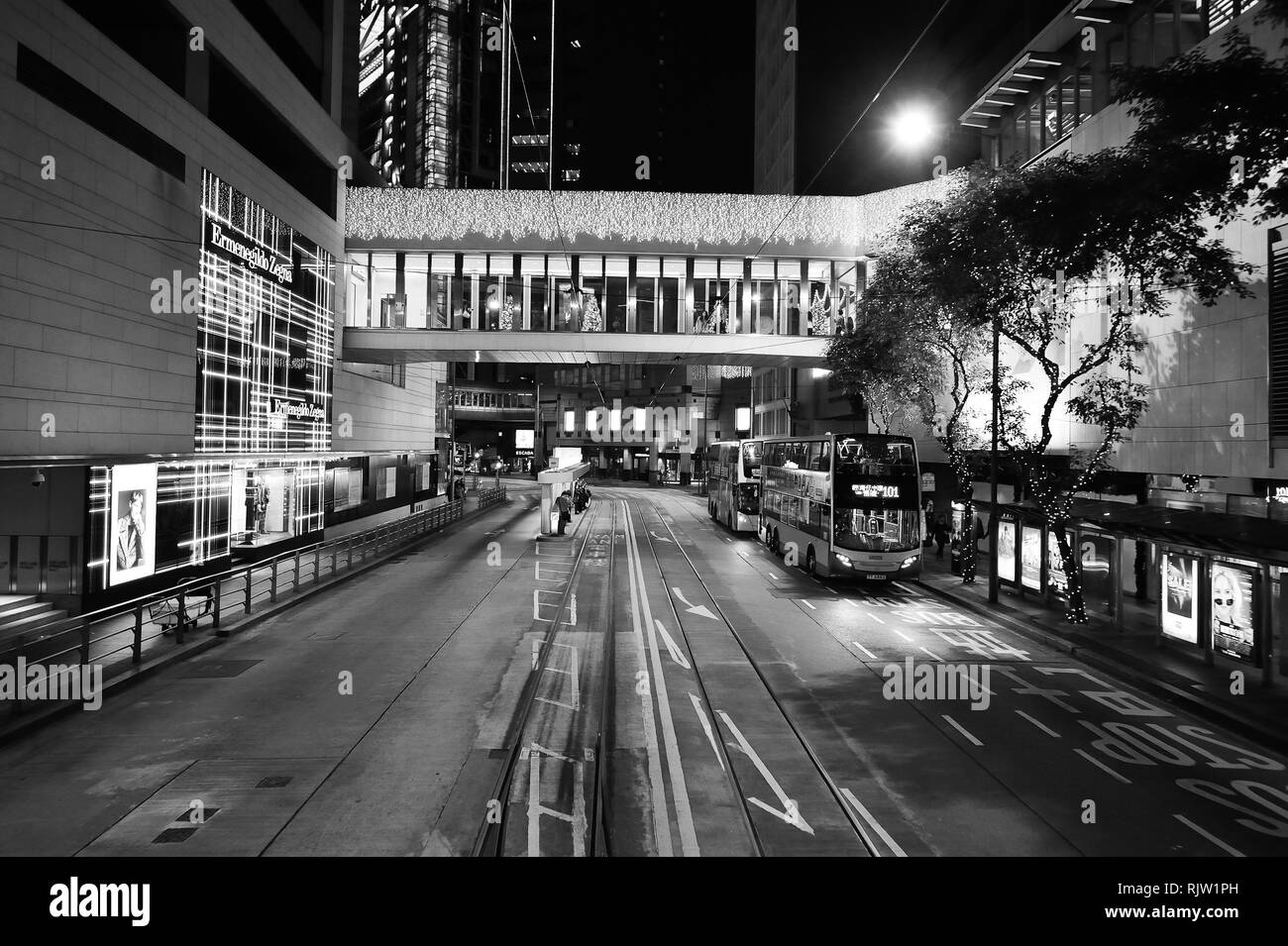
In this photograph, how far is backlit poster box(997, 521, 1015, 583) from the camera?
1875 centimetres

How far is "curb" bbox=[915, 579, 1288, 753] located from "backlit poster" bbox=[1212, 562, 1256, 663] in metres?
1.35

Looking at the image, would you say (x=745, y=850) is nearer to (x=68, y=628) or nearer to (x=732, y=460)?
(x=68, y=628)

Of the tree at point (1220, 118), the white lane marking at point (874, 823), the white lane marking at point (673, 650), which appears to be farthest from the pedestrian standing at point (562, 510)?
the white lane marking at point (874, 823)

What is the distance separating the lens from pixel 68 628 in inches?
382

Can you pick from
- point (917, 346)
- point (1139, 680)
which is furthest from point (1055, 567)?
point (917, 346)

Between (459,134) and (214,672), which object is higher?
(459,134)

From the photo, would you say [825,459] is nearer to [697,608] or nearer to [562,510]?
[697,608]

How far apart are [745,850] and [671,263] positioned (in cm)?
2846

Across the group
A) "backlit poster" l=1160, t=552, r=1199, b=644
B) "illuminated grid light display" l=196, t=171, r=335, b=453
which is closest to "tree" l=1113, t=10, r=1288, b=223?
"backlit poster" l=1160, t=552, r=1199, b=644

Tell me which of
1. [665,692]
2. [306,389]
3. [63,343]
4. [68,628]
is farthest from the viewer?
[306,389]

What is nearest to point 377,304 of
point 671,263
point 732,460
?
point 671,263

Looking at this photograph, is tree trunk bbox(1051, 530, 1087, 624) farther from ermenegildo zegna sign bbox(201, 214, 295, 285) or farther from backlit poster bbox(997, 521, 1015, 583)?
ermenegildo zegna sign bbox(201, 214, 295, 285)

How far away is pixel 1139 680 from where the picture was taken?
1160 centimetres

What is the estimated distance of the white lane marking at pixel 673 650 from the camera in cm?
1215
